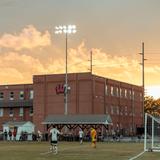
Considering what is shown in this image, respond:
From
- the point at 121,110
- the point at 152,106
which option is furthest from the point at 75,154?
the point at 152,106

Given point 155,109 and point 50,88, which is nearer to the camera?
point 50,88

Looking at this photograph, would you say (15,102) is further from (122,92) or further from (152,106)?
(152,106)

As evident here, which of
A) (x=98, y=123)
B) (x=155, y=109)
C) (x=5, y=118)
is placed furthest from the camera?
(x=155, y=109)

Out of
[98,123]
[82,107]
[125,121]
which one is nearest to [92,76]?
[82,107]

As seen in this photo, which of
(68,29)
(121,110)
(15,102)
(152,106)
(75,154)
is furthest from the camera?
(152,106)

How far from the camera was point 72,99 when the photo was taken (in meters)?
97.4

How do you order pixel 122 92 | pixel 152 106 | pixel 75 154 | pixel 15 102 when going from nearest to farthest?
pixel 75 154, pixel 15 102, pixel 122 92, pixel 152 106

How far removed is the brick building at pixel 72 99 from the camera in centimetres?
9656

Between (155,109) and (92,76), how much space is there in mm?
53457

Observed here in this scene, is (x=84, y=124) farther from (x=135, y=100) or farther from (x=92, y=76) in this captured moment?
(x=135, y=100)

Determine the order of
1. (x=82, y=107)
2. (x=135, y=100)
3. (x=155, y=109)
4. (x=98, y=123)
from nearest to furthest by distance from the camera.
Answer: (x=98, y=123)
(x=82, y=107)
(x=135, y=100)
(x=155, y=109)

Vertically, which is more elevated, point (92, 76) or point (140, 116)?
point (92, 76)

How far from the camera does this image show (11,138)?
79375 mm

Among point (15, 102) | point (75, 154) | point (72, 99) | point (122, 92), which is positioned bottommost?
point (75, 154)
